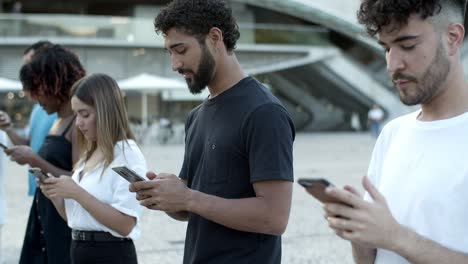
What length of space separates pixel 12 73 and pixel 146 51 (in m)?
5.58

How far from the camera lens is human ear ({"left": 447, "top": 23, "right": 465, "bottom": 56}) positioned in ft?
6.35

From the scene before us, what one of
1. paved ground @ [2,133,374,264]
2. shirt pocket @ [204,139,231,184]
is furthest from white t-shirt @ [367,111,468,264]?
paved ground @ [2,133,374,264]

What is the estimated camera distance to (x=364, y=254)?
6.75 feet

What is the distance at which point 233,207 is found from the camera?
260cm

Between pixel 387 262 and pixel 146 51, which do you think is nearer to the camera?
pixel 387 262

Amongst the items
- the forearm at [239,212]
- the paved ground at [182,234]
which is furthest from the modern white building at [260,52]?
the forearm at [239,212]

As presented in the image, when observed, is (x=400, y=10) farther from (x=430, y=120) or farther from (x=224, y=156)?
(x=224, y=156)

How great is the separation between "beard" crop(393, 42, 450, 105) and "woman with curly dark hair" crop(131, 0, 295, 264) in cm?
80

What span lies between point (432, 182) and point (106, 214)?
2047 mm

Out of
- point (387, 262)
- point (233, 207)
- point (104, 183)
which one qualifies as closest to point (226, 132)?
point (233, 207)

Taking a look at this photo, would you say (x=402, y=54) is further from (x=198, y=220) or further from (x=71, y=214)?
(x=71, y=214)

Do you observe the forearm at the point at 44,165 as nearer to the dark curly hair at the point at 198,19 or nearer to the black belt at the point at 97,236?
the black belt at the point at 97,236

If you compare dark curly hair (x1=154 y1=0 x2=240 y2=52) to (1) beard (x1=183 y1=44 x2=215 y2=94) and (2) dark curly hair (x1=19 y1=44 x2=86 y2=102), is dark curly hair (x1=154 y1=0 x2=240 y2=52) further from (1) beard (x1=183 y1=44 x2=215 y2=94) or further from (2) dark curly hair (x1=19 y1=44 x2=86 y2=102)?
(2) dark curly hair (x1=19 y1=44 x2=86 y2=102)

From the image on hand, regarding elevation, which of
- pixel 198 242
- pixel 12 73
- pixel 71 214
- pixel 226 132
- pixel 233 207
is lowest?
pixel 12 73
